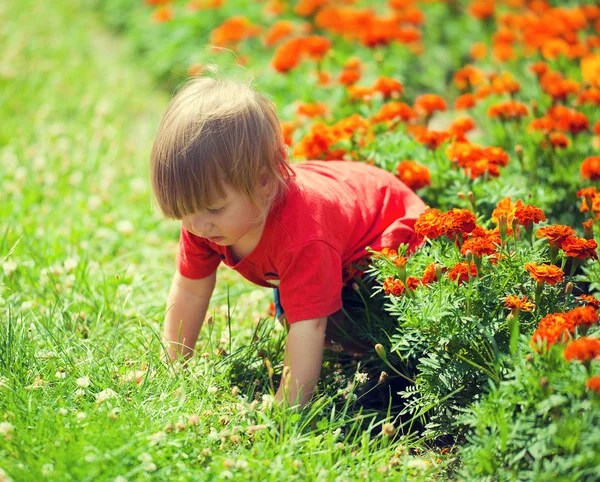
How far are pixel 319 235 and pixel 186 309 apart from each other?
678mm

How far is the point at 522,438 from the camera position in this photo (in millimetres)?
1912

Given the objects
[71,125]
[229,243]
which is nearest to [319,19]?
[71,125]

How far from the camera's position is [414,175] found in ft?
9.56

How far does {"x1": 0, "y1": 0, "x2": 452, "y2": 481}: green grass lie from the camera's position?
2012mm

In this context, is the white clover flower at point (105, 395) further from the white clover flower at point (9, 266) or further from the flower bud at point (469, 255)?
the flower bud at point (469, 255)

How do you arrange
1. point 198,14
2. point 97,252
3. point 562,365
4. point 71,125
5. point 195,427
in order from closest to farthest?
A: point 562,365, point 195,427, point 97,252, point 71,125, point 198,14

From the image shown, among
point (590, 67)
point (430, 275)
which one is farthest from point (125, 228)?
point (590, 67)

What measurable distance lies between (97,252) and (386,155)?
1484 millimetres

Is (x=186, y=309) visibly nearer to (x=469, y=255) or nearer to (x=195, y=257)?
(x=195, y=257)

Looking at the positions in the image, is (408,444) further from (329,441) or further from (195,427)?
(195,427)

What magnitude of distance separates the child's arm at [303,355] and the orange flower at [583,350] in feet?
2.70

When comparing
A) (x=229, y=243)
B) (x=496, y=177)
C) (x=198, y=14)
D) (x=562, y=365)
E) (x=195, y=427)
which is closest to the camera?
(x=562, y=365)

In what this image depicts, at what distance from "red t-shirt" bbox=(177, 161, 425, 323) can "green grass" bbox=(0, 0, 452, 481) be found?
0.91 ft

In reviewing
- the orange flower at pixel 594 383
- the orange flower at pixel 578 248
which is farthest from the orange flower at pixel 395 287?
the orange flower at pixel 594 383
